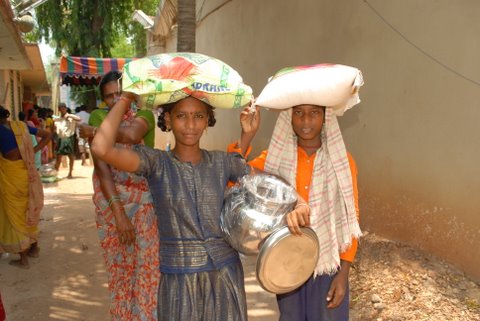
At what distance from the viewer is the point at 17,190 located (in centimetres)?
493

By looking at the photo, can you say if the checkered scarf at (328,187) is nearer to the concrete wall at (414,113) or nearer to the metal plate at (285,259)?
the metal plate at (285,259)

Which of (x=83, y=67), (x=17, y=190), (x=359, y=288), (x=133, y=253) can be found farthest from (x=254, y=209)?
(x=83, y=67)

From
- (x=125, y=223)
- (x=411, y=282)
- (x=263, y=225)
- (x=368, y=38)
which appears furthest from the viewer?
(x=368, y=38)

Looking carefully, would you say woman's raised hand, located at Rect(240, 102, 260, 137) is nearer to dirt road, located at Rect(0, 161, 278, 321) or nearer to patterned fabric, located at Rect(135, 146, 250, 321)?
patterned fabric, located at Rect(135, 146, 250, 321)

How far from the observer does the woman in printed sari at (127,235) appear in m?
2.71

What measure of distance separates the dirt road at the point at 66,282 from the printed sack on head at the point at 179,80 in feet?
7.69

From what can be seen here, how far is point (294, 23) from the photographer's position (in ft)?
20.8

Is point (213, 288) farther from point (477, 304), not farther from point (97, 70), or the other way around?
point (97, 70)

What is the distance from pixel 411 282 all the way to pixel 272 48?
448cm

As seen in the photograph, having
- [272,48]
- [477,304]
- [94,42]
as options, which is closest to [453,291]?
[477,304]

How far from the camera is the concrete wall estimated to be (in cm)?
359

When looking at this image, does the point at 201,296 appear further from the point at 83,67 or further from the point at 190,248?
the point at 83,67

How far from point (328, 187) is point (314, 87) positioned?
49 cm

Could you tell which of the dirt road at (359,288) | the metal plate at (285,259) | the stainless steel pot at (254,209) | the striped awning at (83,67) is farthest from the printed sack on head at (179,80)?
the striped awning at (83,67)
